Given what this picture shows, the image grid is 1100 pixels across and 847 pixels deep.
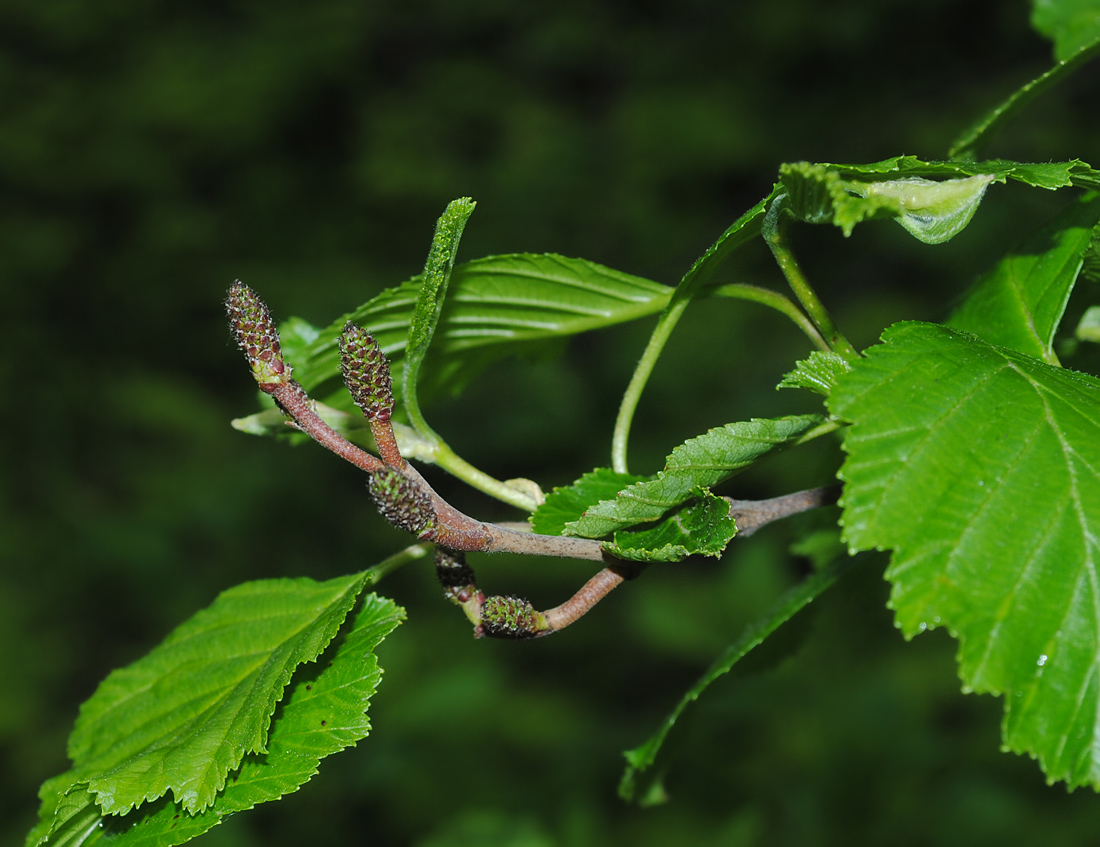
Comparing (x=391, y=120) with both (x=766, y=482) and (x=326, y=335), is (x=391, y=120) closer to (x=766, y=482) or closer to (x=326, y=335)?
(x=766, y=482)

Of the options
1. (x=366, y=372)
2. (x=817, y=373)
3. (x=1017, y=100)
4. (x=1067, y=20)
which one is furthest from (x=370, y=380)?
(x=1067, y=20)

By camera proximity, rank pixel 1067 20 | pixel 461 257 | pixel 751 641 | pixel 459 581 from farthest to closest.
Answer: pixel 461 257
pixel 1067 20
pixel 751 641
pixel 459 581

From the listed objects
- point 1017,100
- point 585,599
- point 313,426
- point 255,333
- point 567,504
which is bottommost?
point 585,599

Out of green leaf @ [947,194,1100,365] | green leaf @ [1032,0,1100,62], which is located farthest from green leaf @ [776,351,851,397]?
green leaf @ [1032,0,1100,62]

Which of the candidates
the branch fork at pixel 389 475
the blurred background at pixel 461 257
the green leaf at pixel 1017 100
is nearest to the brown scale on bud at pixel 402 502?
the branch fork at pixel 389 475

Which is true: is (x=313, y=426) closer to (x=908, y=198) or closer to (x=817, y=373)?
(x=817, y=373)

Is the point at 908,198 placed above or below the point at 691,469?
above
